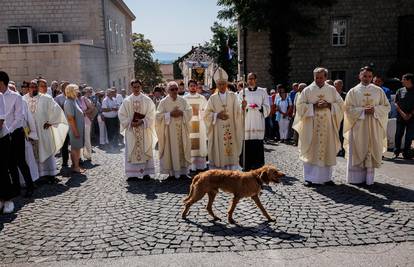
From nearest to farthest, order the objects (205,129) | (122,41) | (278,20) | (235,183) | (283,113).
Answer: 1. (235,183)
2. (205,129)
3. (283,113)
4. (278,20)
5. (122,41)

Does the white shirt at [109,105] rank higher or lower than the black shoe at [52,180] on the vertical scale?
higher

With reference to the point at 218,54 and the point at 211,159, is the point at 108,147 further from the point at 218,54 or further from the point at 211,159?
the point at 218,54

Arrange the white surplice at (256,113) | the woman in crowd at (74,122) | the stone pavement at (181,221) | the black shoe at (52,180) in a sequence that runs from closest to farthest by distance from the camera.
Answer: the stone pavement at (181,221), the black shoe at (52,180), the white surplice at (256,113), the woman in crowd at (74,122)

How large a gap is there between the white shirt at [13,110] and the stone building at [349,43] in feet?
70.8

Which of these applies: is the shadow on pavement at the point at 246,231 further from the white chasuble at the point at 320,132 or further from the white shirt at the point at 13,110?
the white shirt at the point at 13,110

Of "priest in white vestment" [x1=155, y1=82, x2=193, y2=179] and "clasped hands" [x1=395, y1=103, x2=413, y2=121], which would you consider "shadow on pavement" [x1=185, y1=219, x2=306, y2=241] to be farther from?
"clasped hands" [x1=395, y1=103, x2=413, y2=121]

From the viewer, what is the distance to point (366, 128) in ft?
24.6

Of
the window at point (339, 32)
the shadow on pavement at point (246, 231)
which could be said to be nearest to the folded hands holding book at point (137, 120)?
the shadow on pavement at point (246, 231)

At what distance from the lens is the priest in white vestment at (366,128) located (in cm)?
742

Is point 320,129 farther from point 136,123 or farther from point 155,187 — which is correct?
point 136,123

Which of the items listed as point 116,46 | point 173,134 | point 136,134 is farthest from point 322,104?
point 116,46

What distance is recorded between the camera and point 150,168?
335 inches

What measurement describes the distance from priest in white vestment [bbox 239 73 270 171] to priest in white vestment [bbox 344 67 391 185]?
6.12 ft

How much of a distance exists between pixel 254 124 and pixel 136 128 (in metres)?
2.59
